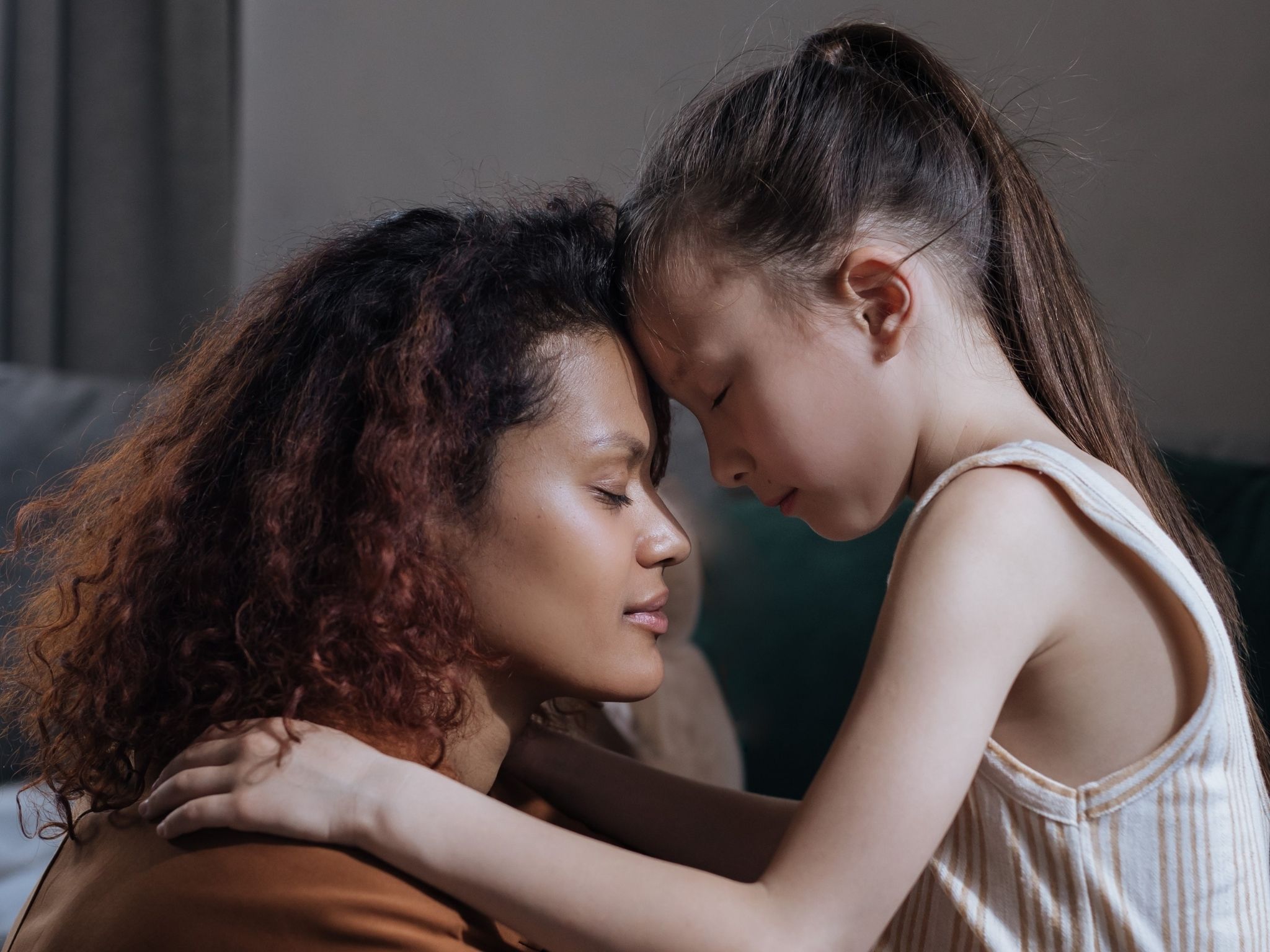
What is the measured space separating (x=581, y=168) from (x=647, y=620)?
5.81 ft

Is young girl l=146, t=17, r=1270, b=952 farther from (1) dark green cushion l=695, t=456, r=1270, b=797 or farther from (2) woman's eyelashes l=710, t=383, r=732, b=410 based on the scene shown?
(1) dark green cushion l=695, t=456, r=1270, b=797

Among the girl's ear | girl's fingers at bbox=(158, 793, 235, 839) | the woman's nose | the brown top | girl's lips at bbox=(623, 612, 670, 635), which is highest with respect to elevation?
the girl's ear

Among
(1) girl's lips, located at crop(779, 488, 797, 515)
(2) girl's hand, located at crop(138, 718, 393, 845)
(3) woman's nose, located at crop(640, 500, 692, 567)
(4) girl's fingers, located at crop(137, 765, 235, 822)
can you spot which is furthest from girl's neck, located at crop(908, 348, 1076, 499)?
(4) girl's fingers, located at crop(137, 765, 235, 822)

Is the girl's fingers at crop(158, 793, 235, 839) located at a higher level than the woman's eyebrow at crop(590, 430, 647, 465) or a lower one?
lower

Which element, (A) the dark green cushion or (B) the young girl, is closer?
(B) the young girl

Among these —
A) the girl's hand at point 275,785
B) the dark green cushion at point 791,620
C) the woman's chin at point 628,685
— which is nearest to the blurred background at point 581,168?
the dark green cushion at point 791,620

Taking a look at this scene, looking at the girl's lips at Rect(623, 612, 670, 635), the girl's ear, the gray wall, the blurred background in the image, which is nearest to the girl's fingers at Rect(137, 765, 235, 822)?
the girl's lips at Rect(623, 612, 670, 635)

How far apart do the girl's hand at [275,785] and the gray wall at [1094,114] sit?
1329mm

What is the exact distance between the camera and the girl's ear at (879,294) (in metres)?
0.97

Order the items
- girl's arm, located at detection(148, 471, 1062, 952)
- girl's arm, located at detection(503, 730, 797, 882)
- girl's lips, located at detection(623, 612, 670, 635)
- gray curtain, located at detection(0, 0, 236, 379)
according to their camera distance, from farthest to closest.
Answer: gray curtain, located at detection(0, 0, 236, 379), girl's arm, located at detection(503, 730, 797, 882), girl's lips, located at detection(623, 612, 670, 635), girl's arm, located at detection(148, 471, 1062, 952)

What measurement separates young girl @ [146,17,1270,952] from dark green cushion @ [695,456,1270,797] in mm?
609

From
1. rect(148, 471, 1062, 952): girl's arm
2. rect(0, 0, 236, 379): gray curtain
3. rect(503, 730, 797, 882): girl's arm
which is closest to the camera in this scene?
rect(148, 471, 1062, 952): girl's arm

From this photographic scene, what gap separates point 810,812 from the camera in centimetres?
82

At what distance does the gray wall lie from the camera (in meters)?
2.05
